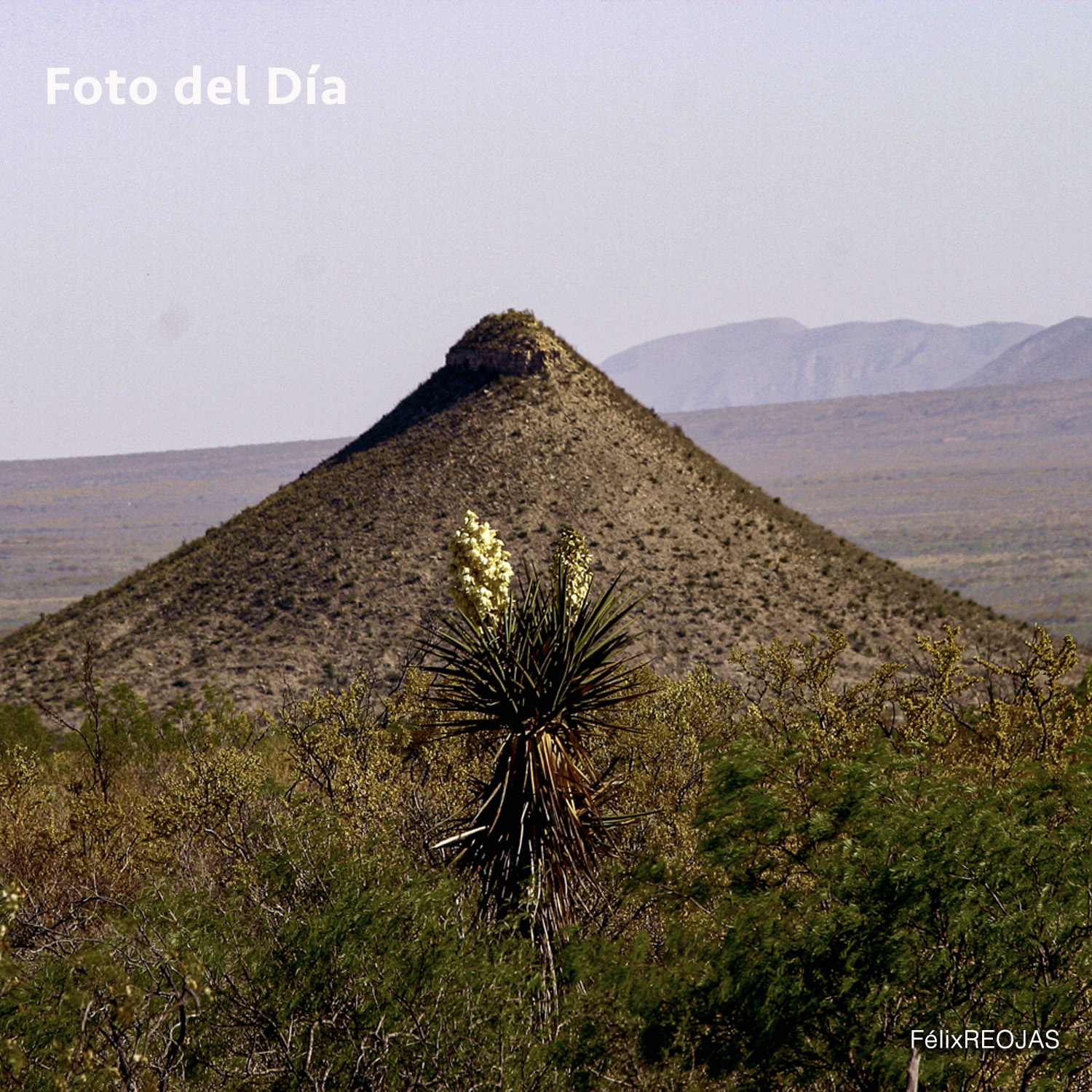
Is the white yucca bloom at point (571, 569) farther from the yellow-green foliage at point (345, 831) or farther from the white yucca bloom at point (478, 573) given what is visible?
the yellow-green foliage at point (345, 831)

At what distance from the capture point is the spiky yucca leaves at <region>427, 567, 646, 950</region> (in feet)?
48.1

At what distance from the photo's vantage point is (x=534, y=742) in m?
14.7

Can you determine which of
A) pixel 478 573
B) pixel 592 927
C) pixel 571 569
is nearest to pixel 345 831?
pixel 592 927

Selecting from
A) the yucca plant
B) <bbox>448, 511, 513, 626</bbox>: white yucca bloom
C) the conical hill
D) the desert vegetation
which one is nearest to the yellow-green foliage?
the desert vegetation

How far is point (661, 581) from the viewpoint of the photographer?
57188mm

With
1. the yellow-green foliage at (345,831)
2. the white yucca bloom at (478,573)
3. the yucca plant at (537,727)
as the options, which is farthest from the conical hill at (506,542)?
the white yucca bloom at (478,573)

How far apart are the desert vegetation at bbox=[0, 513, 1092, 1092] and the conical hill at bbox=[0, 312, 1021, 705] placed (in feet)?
111

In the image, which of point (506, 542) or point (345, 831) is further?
point (506, 542)

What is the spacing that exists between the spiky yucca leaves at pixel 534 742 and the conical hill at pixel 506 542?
34.7 metres

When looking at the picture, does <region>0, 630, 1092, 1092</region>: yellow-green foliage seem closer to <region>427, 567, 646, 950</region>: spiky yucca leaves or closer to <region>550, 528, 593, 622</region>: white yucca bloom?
<region>427, 567, 646, 950</region>: spiky yucca leaves

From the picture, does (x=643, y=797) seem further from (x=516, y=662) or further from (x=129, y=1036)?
(x=129, y=1036)

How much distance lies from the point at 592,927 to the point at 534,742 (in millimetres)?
3123

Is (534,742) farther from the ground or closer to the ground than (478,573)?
closer to the ground

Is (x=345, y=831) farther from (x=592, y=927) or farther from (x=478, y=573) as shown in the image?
(x=478, y=573)
